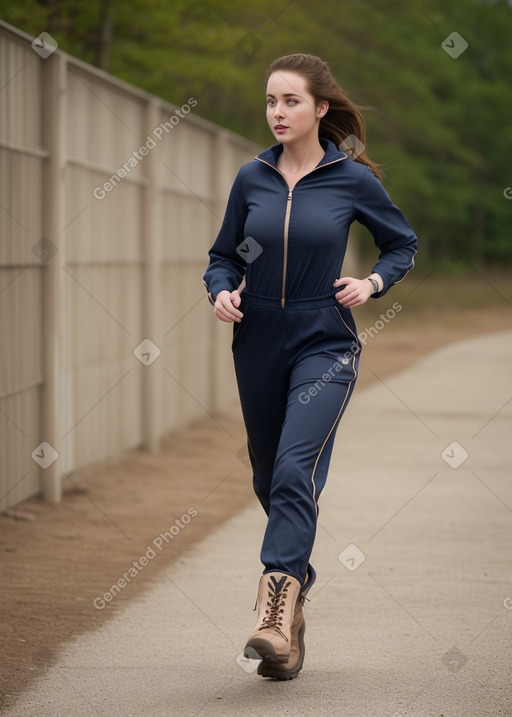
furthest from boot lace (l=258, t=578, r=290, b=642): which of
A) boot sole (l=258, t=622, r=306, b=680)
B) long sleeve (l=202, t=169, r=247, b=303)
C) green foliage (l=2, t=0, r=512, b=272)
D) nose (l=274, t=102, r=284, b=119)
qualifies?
green foliage (l=2, t=0, r=512, b=272)

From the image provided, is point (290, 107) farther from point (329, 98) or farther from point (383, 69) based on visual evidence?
point (383, 69)

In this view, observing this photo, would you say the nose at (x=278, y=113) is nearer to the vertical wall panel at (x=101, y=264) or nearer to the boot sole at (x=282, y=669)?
the boot sole at (x=282, y=669)

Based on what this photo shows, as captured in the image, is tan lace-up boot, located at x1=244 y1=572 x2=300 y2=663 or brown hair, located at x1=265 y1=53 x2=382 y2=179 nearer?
tan lace-up boot, located at x1=244 y1=572 x2=300 y2=663

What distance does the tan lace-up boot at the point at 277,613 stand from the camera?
153 inches

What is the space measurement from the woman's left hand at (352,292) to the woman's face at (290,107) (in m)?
0.56

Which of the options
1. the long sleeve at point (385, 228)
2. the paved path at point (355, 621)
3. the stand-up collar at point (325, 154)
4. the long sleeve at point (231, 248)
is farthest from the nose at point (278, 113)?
the paved path at point (355, 621)

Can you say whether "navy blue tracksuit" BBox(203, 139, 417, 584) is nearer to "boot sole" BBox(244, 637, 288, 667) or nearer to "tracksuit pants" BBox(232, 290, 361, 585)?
"tracksuit pants" BBox(232, 290, 361, 585)

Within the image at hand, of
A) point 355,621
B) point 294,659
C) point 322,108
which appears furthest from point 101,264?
point 294,659

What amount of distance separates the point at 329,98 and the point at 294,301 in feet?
2.60

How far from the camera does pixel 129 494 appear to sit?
8242mm

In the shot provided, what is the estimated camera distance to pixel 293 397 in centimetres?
413

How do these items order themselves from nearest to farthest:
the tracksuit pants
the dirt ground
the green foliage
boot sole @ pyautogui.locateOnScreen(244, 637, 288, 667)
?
1. boot sole @ pyautogui.locateOnScreen(244, 637, 288, 667)
2. the tracksuit pants
3. the dirt ground
4. the green foliage

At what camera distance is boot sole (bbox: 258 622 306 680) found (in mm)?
4031

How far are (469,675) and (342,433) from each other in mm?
6861
